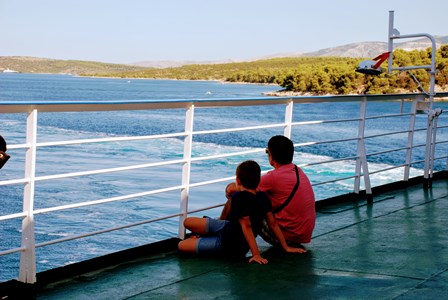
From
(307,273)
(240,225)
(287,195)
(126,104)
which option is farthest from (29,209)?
(287,195)

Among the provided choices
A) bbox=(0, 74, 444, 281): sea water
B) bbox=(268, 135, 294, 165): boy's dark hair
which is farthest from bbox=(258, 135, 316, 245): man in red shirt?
bbox=(0, 74, 444, 281): sea water

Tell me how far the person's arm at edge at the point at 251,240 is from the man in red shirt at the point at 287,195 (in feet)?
1.02

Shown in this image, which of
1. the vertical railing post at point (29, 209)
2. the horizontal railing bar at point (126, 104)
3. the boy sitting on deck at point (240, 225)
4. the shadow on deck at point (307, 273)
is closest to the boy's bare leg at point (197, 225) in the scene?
the boy sitting on deck at point (240, 225)

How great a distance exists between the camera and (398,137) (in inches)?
2137

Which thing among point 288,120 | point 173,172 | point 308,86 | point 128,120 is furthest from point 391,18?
point 308,86

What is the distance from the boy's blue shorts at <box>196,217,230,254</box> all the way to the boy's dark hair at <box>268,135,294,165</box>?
590 mm

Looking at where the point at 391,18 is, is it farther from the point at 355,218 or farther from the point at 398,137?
the point at 398,137

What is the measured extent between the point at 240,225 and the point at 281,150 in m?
0.61

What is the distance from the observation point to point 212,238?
4492 millimetres

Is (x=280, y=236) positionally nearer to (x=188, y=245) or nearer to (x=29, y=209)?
(x=188, y=245)

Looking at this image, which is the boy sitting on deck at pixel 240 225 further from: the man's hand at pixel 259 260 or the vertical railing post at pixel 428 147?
the vertical railing post at pixel 428 147

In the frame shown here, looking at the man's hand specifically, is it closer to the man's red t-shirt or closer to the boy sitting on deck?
the boy sitting on deck

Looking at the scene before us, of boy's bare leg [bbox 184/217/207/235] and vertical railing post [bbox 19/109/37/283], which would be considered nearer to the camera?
vertical railing post [bbox 19/109/37/283]

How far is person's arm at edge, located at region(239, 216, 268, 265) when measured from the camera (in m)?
4.31
